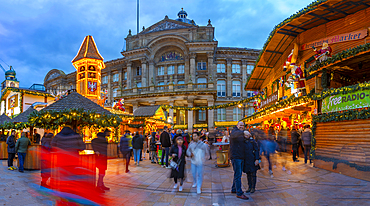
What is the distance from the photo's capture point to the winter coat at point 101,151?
6750mm

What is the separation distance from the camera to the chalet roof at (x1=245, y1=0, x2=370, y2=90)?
998cm

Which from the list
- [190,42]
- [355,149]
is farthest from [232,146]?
[190,42]

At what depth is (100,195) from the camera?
6.30 m

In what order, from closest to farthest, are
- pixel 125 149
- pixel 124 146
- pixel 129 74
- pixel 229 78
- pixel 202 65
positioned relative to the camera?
pixel 125 149 → pixel 124 146 → pixel 202 65 → pixel 229 78 → pixel 129 74

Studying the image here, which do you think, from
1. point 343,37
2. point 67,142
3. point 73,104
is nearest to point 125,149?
point 73,104

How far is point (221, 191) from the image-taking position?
6.77 meters

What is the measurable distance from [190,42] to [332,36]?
101 ft

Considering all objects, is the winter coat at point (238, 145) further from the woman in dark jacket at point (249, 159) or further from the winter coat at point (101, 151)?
the winter coat at point (101, 151)

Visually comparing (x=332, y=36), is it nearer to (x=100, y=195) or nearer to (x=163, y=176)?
(x=163, y=176)

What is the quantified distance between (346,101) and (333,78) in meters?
2.47

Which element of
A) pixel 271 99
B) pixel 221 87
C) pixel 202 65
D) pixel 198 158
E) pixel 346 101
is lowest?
pixel 198 158

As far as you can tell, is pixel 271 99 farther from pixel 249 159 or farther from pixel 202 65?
pixel 202 65

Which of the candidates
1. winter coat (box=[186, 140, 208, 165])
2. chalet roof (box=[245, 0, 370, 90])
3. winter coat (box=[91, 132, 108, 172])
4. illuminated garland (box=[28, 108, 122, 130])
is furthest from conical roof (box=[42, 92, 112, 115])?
chalet roof (box=[245, 0, 370, 90])

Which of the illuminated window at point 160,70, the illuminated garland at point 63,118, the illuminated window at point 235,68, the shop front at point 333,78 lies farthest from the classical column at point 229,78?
the illuminated garland at point 63,118
